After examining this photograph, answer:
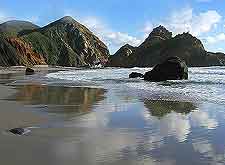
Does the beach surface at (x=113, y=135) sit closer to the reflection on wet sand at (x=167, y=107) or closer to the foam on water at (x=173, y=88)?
the reflection on wet sand at (x=167, y=107)

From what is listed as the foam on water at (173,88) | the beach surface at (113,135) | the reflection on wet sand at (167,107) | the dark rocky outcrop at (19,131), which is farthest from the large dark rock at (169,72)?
the dark rocky outcrop at (19,131)

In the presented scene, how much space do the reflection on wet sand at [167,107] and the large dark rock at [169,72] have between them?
987 inches

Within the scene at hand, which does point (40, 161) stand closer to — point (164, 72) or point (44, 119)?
point (44, 119)

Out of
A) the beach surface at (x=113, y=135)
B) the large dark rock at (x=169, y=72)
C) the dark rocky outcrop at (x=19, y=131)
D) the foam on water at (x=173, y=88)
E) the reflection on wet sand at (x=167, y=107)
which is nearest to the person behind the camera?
the beach surface at (x=113, y=135)

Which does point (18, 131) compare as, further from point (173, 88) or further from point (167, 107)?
point (173, 88)

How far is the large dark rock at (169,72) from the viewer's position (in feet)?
144

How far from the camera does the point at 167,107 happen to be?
16.8 meters

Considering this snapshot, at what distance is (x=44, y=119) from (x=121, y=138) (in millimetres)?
4016

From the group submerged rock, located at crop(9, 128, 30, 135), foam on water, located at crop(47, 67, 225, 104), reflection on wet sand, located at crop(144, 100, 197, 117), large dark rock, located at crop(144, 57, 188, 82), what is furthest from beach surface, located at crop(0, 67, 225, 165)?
large dark rock, located at crop(144, 57, 188, 82)

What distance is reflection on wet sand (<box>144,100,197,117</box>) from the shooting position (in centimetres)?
1510

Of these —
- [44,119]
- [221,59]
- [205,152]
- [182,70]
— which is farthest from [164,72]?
[221,59]

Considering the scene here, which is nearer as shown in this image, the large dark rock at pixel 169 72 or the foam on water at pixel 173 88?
the foam on water at pixel 173 88

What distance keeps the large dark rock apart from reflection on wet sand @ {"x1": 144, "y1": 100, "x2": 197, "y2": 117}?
82.2ft

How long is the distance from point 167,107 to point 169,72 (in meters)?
28.4
